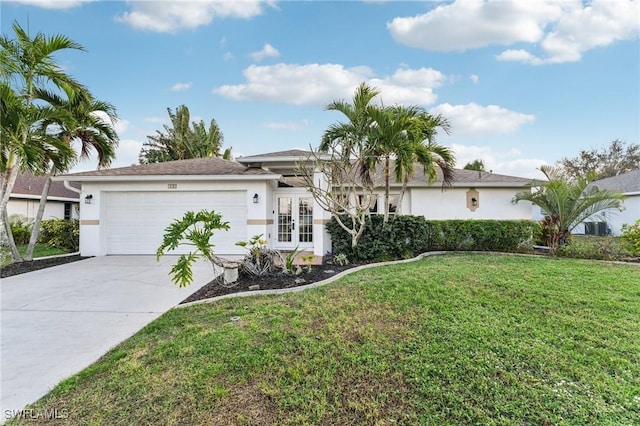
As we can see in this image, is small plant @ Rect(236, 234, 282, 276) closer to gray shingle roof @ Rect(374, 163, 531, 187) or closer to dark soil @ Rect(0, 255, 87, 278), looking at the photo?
dark soil @ Rect(0, 255, 87, 278)

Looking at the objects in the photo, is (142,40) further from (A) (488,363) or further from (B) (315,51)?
(A) (488,363)

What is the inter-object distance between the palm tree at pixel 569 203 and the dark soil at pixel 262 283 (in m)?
8.44

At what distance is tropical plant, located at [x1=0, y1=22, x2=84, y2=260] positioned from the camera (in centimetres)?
785

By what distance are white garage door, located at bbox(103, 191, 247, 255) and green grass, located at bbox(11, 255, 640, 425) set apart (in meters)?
6.26

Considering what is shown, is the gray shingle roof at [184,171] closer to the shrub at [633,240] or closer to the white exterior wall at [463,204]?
the white exterior wall at [463,204]

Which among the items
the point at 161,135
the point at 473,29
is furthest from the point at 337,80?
the point at 161,135

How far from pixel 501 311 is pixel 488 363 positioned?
5.35 feet

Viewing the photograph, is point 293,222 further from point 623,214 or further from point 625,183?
point 625,183

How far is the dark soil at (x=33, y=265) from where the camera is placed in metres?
8.37

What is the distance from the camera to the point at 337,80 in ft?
43.0

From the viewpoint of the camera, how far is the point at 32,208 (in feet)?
60.3

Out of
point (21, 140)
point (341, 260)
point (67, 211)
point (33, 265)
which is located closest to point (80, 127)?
point (21, 140)

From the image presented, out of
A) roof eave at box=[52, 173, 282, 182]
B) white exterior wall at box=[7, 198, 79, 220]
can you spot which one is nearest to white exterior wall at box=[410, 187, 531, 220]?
roof eave at box=[52, 173, 282, 182]

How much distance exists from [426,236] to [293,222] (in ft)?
16.3
